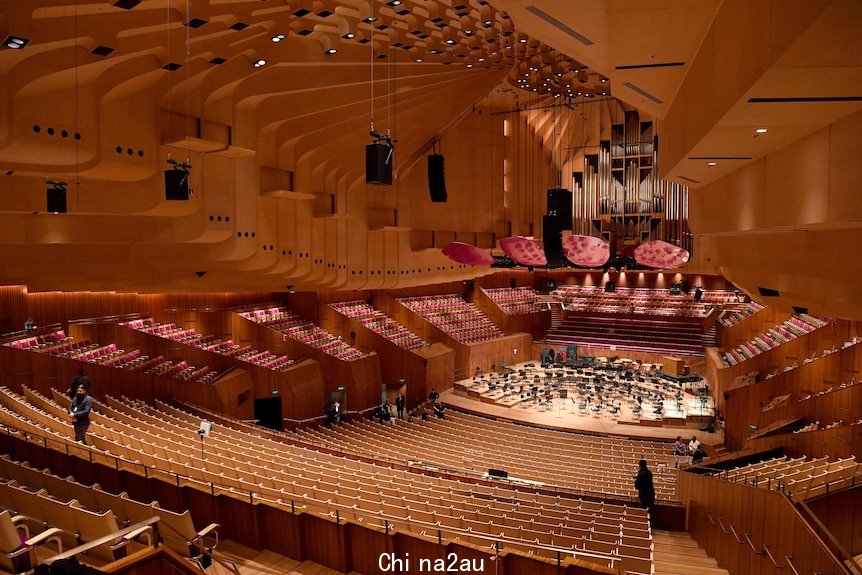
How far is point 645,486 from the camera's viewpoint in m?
7.18

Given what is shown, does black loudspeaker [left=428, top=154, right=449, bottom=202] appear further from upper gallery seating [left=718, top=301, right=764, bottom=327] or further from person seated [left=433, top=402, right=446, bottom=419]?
upper gallery seating [left=718, top=301, right=764, bottom=327]

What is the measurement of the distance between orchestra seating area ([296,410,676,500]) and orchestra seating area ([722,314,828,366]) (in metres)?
4.42

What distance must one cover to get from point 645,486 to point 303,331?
8.92 metres

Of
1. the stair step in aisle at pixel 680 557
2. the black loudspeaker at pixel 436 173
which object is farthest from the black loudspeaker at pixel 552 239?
the stair step in aisle at pixel 680 557

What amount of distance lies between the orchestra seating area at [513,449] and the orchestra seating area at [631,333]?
22.6 feet

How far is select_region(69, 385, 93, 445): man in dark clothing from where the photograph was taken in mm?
5629

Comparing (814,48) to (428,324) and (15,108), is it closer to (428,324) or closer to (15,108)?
(15,108)

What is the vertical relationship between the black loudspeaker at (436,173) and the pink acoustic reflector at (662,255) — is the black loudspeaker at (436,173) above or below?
above

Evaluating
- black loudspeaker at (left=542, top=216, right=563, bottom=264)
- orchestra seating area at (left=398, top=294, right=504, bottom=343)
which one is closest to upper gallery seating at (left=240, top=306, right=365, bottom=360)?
orchestra seating area at (left=398, top=294, right=504, bottom=343)

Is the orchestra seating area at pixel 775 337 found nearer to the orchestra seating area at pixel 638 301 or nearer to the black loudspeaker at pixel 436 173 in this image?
the orchestra seating area at pixel 638 301

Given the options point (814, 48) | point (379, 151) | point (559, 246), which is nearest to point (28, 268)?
point (379, 151)

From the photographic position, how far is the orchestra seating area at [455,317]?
17000 mm

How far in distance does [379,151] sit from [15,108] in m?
2.85

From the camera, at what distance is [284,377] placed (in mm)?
11656
